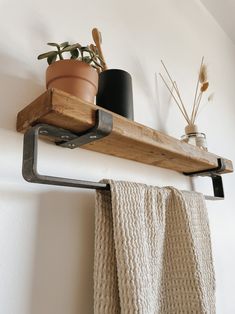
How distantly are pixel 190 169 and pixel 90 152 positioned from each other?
0.37 m

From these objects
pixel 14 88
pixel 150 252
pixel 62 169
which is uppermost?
pixel 14 88

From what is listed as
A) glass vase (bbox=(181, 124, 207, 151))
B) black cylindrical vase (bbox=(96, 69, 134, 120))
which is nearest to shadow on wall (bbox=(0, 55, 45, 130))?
black cylindrical vase (bbox=(96, 69, 134, 120))

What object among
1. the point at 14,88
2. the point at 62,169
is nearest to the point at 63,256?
the point at 62,169

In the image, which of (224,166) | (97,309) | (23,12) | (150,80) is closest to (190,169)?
(224,166)

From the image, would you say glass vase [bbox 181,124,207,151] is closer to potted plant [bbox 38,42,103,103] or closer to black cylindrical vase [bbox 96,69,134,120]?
black cylindrical vase [bbox 96,69,134,120]

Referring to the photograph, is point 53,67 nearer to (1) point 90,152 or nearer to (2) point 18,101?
(2) point 18,101

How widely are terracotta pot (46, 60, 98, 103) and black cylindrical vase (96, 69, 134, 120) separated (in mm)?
92

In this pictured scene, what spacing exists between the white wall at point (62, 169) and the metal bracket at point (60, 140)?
0.04 m

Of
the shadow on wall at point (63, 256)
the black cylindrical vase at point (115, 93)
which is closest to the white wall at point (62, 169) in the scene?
the shadow on wall at point (63, 256)

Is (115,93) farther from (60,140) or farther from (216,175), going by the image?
(216,175)

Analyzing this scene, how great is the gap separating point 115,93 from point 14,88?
22cm

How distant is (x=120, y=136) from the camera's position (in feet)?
1.68

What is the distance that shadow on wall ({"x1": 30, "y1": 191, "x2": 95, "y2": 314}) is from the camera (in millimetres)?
453

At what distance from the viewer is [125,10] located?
2.79 feet
